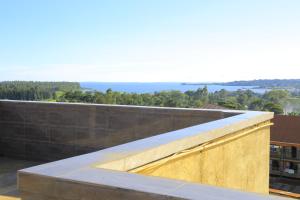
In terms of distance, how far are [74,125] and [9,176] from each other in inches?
40.9

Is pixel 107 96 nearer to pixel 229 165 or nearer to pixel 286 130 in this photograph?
pixel 286 130

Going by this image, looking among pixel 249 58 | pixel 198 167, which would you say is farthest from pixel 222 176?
pixel 249 58

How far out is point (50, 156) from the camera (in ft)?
17.2

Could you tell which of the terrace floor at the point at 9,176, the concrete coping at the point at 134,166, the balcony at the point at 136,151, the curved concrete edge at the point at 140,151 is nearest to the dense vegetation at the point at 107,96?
the terrace floor at the point at 9,176

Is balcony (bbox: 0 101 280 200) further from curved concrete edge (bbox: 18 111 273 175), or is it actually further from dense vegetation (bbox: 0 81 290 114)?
dense vegetation (bbox: 0 81 290 114)

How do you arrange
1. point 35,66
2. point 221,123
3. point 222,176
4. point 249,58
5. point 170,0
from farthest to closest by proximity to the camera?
point 249,58 → point 35,66 → point 170,0 → point 221,123 → point 222,176

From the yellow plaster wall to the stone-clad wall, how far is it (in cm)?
64

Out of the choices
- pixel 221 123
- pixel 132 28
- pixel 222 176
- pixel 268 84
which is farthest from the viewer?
pixel 268 84

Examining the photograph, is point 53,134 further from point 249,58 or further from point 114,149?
point 249,58

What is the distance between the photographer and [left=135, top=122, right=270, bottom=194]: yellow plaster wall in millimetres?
2676

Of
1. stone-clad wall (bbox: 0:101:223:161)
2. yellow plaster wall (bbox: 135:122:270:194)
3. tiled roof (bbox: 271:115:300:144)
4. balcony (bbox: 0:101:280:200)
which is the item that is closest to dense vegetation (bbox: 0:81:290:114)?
stone-clad wall (bbox: 0:101:223:161)

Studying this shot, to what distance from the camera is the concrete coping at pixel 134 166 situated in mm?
1597

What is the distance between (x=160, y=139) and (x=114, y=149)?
0.43m

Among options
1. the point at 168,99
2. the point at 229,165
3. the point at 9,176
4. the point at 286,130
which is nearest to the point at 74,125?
the point at 9,176
